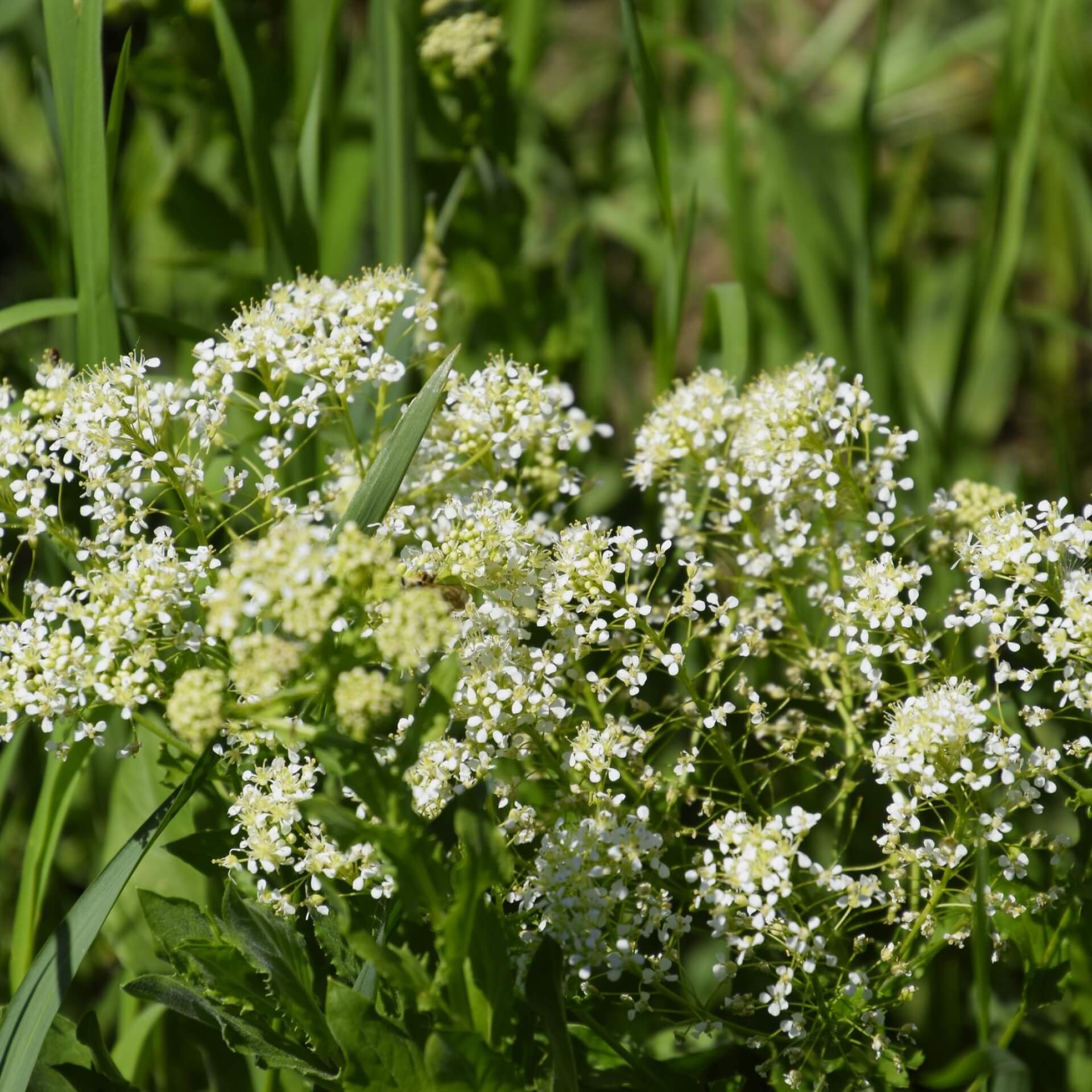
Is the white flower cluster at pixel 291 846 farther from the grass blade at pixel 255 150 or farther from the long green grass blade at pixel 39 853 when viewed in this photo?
the grass blade at pixel 255 150

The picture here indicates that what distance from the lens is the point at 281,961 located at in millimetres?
1532

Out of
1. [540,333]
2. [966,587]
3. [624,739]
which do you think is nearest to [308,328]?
[624,739]

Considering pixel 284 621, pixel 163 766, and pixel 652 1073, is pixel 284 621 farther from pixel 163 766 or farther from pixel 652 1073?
pixel 652 1073

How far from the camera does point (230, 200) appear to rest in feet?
12.4

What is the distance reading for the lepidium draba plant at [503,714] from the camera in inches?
53.2

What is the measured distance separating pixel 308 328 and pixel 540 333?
1.46 metres

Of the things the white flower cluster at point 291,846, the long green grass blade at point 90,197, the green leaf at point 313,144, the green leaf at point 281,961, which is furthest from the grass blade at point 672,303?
the green leaf at point 281,961

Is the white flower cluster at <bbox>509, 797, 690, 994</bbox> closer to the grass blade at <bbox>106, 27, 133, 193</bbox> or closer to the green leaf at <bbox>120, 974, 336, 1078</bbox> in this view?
the green leaf at <bbox>120, 974, 336, 1078</bbox>

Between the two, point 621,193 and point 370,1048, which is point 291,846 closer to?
point 370,1048

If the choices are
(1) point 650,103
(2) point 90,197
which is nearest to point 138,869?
(2) point 90,197

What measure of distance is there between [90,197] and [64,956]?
130 cm

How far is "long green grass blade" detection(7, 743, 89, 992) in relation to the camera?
202 centimetres

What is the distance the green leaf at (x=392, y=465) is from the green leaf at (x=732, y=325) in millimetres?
840

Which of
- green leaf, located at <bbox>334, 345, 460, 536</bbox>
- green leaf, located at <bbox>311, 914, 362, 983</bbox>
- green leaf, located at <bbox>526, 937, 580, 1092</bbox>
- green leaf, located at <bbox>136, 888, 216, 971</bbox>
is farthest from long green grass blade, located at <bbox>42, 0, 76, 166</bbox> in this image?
green leaf, located at <bbox>526, 937, 580, 1092</bbox>
